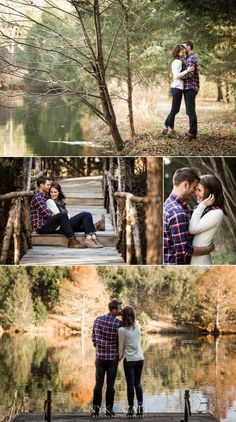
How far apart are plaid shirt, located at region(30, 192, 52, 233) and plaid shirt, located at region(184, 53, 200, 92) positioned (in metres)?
1.92

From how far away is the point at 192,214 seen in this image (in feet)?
42.7

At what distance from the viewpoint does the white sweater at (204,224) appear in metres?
13.0

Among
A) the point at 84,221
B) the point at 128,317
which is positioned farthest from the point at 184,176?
the point at 128,317

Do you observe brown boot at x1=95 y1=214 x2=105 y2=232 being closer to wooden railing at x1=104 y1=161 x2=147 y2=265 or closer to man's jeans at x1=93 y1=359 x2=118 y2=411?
wooden railing at x1=104 y1=161 x2=147 y2=265

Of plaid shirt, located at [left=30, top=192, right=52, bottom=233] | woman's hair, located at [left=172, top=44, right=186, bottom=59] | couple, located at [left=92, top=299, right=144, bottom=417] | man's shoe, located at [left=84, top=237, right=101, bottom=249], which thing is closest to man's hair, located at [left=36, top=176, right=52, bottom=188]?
plaid shirt, located at [left=30, top=192, right=52, bottom=233]

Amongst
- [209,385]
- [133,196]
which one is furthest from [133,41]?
[209,385]

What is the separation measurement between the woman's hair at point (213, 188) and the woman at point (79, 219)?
1172mm

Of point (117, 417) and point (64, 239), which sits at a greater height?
point (64, 239)

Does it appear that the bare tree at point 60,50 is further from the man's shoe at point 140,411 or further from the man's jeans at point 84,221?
the man's shoe at point 140,411

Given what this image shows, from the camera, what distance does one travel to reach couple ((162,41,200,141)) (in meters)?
13.2

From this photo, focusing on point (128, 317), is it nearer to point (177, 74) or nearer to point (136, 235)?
point (136, 235)

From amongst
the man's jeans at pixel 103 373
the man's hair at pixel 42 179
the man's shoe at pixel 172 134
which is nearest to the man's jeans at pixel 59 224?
the man's hair at pixel 42 179

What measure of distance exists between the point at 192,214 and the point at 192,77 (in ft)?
4.67

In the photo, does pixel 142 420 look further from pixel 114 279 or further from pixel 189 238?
pixel 114 279
